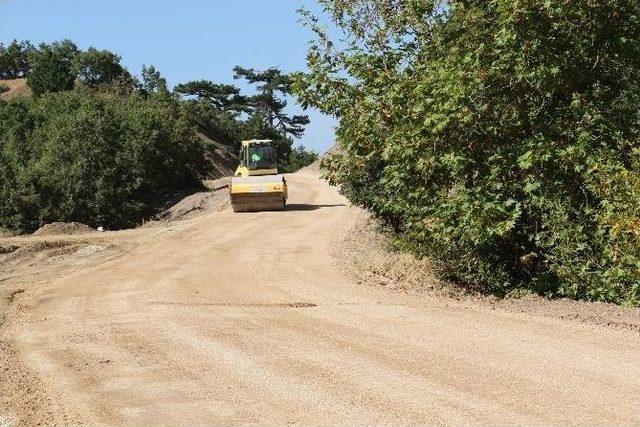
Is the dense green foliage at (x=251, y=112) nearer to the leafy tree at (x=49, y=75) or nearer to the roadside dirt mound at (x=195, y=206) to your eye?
the leafy tree at (x=49, y=75)

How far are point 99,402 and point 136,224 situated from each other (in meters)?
31.9

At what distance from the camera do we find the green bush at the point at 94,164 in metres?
36.0

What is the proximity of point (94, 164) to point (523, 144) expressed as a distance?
1203 inches

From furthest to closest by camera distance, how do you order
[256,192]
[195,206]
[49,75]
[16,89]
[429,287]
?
1. [16,89]
2. [49,75]
3. [195,206]
4. [256,192]
5. [429,287]

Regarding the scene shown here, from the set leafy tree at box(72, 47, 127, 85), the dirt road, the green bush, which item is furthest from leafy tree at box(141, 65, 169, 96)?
the dirt road

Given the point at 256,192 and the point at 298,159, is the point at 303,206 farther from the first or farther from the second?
the point at 298,159

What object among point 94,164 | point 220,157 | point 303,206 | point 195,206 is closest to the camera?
point 303,206

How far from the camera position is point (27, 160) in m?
42.6

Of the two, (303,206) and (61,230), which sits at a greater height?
(303,206)

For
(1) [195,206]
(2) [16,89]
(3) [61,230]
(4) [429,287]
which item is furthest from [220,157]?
(4) [429,287]

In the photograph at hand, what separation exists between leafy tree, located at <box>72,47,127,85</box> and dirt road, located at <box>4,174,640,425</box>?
7736 centimetres

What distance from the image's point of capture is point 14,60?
352 ft

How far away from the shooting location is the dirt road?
6109 millimetres

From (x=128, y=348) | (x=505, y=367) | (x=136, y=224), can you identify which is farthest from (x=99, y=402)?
(x=136, y=224)
